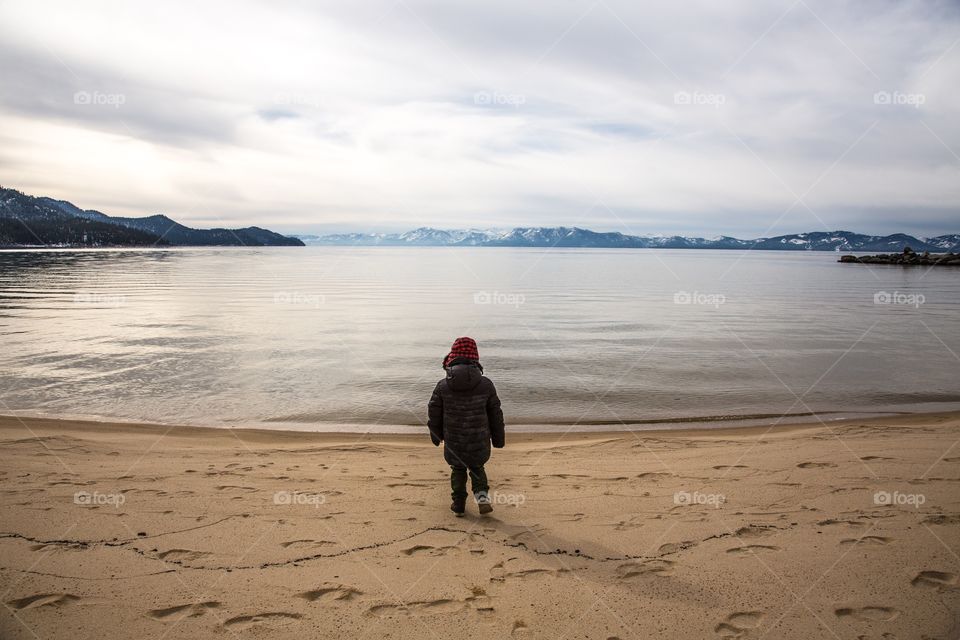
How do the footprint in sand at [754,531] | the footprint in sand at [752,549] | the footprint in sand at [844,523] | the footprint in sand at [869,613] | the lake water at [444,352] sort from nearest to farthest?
the footprint in sand at [869,613], the footprint in sand at [752,549], the footprint in sand at [754,531], the footprint in sand at [844,523], the lake water at [444,352]

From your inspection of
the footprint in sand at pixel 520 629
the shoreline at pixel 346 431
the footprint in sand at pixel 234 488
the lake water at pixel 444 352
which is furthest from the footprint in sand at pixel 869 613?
the lake water at pixel 444 352

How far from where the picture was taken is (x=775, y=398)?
1541 centimetres

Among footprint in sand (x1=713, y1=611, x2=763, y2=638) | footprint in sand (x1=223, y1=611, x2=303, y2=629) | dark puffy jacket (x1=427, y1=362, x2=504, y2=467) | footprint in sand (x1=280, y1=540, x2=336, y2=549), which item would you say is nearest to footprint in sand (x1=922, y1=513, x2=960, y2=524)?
footprint in sand (x1=713, y1=611, x2=763, y2=638)

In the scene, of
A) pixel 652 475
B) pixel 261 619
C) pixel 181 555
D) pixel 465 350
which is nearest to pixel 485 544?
pixel 465 350

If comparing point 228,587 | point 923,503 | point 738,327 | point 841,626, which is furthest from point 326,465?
point 738,327

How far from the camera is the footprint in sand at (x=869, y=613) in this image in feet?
16.3

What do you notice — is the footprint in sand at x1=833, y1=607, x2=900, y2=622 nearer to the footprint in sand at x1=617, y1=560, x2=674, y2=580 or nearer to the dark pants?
→ the footprint in sand at x1=617, y1=560, x2=674, y2=580

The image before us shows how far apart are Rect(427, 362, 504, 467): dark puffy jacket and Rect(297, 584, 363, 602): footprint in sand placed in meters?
2.29

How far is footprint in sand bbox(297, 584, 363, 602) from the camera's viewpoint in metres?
5.31

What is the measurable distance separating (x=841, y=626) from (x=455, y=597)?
350 cm

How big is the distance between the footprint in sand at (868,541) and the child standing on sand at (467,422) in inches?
165

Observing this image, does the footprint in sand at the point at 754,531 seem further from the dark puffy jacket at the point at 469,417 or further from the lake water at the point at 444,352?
the lake water at the point at 444,352

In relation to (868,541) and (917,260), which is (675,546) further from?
(917,260)

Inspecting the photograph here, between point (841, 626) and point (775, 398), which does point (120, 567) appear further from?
point (775, 398)
